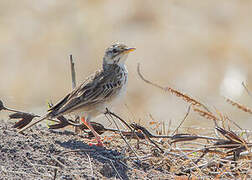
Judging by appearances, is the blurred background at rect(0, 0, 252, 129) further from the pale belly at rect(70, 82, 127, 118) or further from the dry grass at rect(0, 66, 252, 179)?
the dry grass at rect(0, 66, 252, 179)

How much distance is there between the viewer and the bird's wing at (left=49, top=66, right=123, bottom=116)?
246 inches

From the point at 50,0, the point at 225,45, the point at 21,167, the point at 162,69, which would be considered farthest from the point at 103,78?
the point at 50,0

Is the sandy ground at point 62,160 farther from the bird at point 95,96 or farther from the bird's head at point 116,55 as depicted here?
the bird's head at point 116,55

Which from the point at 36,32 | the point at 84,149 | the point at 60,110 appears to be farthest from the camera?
the point at 36,32

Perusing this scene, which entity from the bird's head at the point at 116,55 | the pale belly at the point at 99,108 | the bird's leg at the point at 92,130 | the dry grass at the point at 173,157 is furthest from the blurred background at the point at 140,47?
the dry grass at the point at 173,157

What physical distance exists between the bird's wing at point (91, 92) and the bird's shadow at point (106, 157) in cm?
44

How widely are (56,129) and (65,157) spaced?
3.60ft

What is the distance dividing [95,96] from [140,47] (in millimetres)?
10170

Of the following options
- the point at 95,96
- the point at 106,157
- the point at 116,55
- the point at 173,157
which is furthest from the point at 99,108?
the point at 173,157

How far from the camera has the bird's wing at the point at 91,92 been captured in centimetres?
625

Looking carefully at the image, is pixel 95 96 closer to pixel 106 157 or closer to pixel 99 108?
pixel 99 108

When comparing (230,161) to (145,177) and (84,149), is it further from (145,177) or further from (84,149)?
(84,149)

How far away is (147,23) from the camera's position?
17.6 m

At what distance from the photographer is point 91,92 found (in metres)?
6.53
